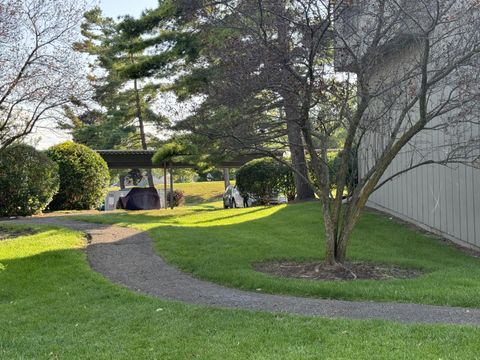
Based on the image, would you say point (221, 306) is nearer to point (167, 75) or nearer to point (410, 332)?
point (410, 332)

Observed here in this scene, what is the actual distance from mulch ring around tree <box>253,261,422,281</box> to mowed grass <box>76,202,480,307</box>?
0.94 ft

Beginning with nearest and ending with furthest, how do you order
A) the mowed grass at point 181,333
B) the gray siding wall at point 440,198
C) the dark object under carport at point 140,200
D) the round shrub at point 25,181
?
the mowed grass at point 181,333 < the gray siding wall at point 440,198 < the round shrub at point 25,181 < the dark object under carport at point 140,200

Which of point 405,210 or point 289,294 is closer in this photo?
point 289,294

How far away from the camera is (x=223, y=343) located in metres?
4.82

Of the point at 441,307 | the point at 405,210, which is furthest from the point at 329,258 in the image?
the point at 405,210

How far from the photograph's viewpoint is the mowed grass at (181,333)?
4512 mm

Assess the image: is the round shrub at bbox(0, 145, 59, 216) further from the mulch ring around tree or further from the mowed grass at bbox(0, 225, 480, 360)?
the mulch ring around tree

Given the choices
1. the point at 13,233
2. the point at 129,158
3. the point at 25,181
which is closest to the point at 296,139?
the point at 13,233

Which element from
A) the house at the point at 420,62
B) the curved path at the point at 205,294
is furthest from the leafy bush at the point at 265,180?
the house at the point at 420,62

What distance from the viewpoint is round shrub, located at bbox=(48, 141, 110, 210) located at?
19.6 metres

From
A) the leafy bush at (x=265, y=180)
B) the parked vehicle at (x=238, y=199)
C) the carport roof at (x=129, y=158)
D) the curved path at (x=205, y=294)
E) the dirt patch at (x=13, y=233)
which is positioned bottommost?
the curved path at (x=205, y=294)

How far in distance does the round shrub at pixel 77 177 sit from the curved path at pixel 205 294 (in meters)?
8.38

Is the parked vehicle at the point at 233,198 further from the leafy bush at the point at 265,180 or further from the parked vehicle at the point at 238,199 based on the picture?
the leafy bush at the point at 265,180

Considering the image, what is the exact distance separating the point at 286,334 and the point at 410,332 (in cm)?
115
